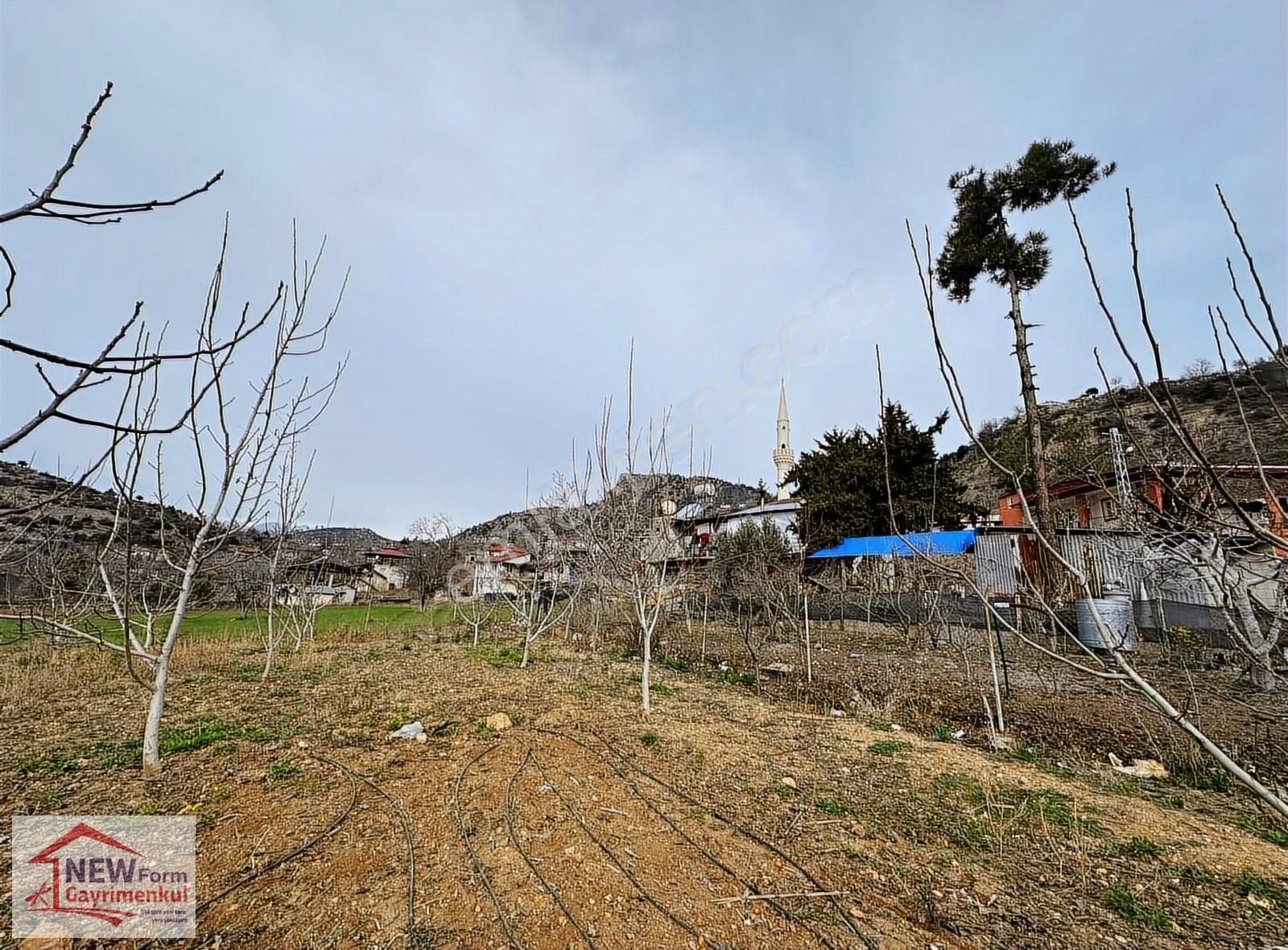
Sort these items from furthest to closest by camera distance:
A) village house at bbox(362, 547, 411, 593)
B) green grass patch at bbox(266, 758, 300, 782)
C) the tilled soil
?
1. village house at bbox(362, 547, 411, 593)
2. green grass patch at bbox(266, 758, 300, 782)
3. the tilled soil

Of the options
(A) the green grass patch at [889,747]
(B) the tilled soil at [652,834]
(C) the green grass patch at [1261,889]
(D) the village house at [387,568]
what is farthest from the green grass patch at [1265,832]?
(D) the village house at [387,568]

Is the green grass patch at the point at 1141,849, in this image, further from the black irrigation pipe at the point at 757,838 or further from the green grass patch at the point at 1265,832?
the black irrigation pipe at the point at 757,838

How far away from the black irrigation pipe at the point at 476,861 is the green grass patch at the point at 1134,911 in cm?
Result: 304

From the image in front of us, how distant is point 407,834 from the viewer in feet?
11.3

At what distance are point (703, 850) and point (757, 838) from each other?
1.30 feet

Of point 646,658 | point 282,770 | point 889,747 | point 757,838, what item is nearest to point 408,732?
point 282,770

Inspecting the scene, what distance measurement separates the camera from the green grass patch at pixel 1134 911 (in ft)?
8.95

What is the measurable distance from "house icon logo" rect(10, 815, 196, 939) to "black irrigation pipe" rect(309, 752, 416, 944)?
0.95 metres

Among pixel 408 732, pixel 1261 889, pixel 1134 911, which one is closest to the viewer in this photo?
pixel 1134 911

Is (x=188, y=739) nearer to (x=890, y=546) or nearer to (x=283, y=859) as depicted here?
(x=283, y=859)

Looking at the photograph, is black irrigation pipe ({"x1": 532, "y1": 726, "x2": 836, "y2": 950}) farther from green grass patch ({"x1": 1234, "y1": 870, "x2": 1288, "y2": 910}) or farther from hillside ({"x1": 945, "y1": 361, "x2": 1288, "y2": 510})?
hillside ({"x1": 945, "y1": 361, "x2": 1288, "y2": 510})

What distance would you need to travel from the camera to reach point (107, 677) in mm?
8102

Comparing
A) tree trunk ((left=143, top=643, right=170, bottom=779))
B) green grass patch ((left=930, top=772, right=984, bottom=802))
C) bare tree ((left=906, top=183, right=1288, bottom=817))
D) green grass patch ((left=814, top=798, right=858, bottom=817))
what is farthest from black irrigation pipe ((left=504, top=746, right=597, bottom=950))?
green grass patch ((left=930, top=772, right=984, bottom=802))

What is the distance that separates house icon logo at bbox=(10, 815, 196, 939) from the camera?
8.61ft
